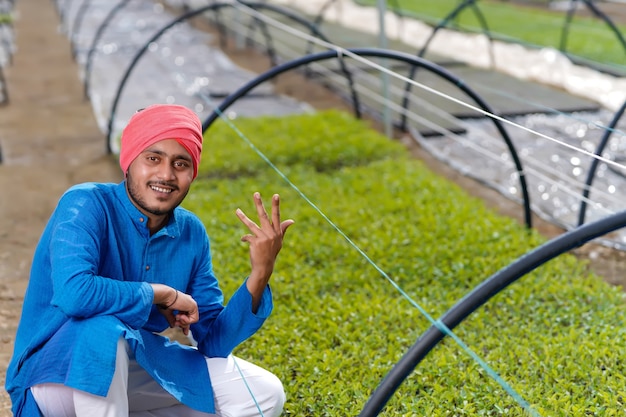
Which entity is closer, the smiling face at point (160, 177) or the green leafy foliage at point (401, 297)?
the smiling face at point (160, 177)

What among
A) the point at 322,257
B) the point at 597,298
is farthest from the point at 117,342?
the point at 597,298

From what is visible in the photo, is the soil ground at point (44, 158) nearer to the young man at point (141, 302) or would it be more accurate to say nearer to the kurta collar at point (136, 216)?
the young man at point (141, 302)

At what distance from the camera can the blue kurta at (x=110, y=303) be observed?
7.23 feet

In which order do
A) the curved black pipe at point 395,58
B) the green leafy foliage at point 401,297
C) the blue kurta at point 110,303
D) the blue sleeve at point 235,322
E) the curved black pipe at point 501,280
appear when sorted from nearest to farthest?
the curved black pipe at point 501,280, the blue kurta at point 110,303, the blue sleeve at point 235,322, the green leafy foliage at point 401,297, the curved black pipe at point 395,58

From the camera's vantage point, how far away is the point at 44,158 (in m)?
6.41

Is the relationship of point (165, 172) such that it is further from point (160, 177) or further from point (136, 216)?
point (136, 216)

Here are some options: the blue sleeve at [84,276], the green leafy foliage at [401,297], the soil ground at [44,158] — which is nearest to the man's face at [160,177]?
the blue sleeve at [84,276]

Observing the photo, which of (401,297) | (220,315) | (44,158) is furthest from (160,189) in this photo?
(44,158)

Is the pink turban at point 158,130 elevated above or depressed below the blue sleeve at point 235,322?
above

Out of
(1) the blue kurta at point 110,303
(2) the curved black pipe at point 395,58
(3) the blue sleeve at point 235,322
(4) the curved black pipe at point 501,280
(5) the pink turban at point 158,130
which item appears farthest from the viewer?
(2) the curved black pipe at point 395,58

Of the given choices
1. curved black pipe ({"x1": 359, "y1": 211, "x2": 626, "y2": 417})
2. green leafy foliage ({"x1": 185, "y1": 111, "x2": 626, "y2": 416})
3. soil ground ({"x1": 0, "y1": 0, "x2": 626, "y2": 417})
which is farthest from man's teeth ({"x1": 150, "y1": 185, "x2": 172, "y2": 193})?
soil ground ({"x1": 0, "y1": 0, "x2": 626, "y2": 417})

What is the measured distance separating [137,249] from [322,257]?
207 centimetres

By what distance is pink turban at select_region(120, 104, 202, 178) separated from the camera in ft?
7.74

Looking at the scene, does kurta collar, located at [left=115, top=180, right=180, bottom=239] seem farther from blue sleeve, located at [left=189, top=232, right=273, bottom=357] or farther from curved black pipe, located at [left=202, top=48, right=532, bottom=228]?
curved black pipe, located at [left=202, top=48, right=532, bottom=228]
